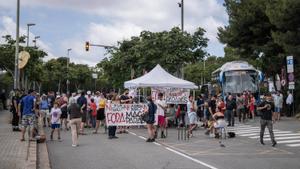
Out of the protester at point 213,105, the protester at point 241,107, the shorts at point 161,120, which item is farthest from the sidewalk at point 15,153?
the protester at point 241,107

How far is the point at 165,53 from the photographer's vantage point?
38188mm

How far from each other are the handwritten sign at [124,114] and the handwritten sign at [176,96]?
4.14 meters

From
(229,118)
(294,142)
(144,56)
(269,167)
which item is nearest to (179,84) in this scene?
(229,118)

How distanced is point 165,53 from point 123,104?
49.0ft

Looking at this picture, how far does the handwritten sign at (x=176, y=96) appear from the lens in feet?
92.2

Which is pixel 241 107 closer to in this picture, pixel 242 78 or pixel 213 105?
pixel 242 78

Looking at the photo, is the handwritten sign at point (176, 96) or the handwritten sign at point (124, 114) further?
the handwritten sign at point (176, 96)

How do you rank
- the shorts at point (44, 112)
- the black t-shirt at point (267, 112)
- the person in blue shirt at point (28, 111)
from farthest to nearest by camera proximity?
1. the shorts at point (44, 112)
2. the black t-shirt at point (267, 112)
3. the person in blue shirt at point (28, 111)

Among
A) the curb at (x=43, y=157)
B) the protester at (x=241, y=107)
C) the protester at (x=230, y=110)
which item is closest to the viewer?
the curb at (x=43, y=157)

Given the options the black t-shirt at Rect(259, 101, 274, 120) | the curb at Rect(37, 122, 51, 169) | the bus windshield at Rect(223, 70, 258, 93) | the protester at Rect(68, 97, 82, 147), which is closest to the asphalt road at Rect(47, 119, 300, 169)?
the curb at Rect(37, 122, 51, 169)

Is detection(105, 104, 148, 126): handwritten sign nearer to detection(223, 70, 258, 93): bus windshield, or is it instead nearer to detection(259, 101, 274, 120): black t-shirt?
detection(259, 101, 274, 120): black t-shirt

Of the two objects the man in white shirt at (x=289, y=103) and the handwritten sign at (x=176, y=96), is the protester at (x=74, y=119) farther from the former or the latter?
the man in white shirt at (x=289, y=103)

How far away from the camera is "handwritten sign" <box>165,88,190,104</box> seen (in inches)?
1106

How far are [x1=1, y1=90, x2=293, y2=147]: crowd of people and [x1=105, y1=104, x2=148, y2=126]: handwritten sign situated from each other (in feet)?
1.70
